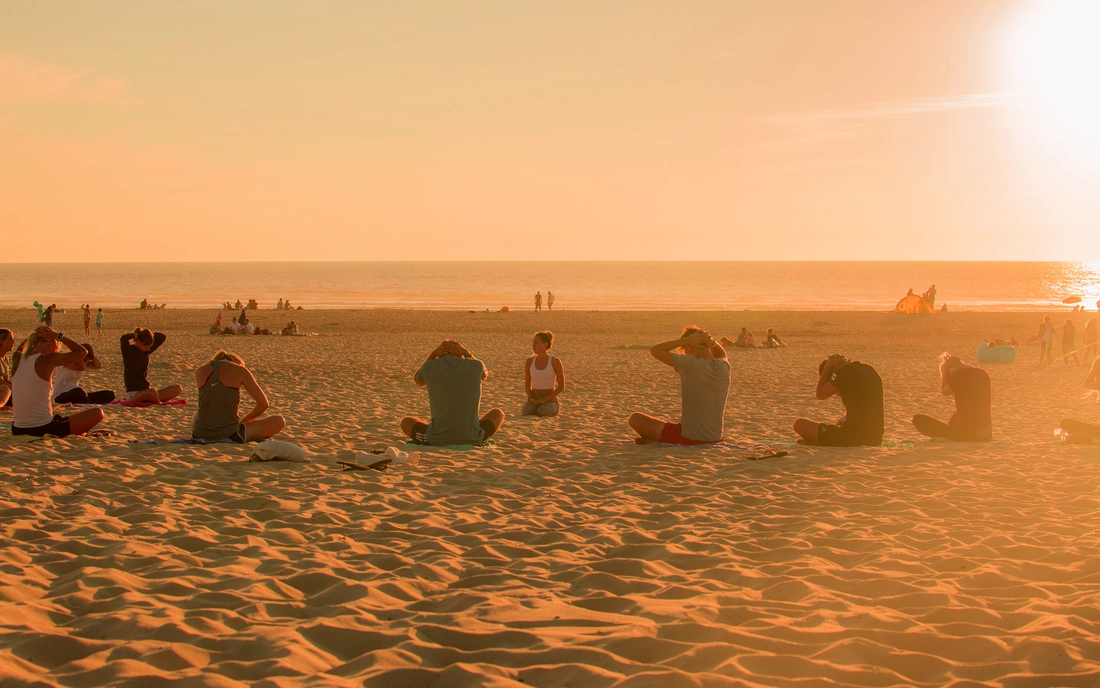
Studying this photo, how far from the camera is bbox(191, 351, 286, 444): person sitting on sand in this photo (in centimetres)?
766

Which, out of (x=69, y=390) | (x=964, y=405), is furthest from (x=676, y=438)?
(x=69, y=390)

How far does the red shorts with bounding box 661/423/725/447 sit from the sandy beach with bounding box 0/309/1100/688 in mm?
171

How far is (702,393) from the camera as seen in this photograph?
7840 mm

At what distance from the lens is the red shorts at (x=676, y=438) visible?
26.3ft

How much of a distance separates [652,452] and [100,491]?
4.66m

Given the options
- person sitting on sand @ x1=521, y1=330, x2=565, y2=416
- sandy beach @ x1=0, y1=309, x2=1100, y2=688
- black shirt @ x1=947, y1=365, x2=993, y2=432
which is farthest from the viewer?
person sitting on sand @ x1=521, y1=330, x2=565, y2=416

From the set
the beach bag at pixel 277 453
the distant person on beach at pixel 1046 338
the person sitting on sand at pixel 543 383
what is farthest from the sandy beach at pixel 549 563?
the distant person on beach at pixel 1046 338

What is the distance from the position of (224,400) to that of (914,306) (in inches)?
1283

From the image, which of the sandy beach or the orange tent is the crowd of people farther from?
the orange tent

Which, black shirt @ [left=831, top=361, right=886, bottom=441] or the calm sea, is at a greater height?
the calm sea

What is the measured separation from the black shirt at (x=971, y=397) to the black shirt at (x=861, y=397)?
0.83m

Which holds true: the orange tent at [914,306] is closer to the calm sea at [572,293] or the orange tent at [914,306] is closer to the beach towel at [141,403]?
the calm sea at [572,293]

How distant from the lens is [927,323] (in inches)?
1224

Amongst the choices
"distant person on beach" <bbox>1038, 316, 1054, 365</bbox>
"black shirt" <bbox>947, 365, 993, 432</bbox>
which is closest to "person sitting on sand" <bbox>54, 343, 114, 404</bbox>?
"black shirt" <bbox>947, 365, 993, 432</bbox>
